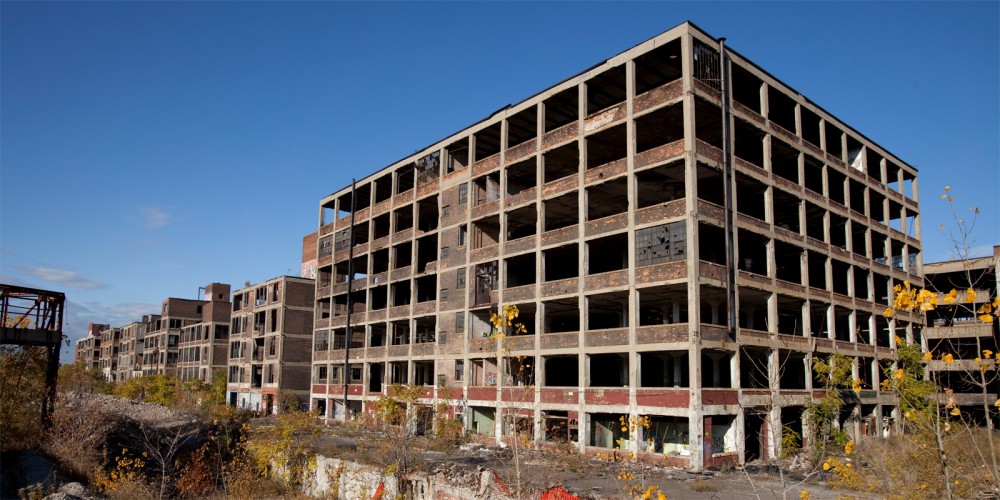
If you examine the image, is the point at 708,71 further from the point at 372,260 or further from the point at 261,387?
the point at 261,387

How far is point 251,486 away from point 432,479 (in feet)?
27.8

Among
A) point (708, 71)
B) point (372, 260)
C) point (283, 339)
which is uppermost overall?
point (708, 71)

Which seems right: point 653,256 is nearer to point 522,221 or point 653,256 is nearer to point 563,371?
point 522,221

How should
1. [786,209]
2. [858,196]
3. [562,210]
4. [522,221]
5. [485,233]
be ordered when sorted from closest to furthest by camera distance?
[562,210], [786,209], [522,221], [485,233], [858,196]

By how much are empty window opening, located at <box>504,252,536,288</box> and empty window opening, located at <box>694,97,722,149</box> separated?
1240 cm

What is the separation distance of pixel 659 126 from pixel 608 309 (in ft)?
37.2

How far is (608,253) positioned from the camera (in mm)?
41406

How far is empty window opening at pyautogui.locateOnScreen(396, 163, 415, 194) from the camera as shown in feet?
179

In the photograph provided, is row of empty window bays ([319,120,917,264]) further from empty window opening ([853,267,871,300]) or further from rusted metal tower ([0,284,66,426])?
rusted metal tower ([0,284,66,426])

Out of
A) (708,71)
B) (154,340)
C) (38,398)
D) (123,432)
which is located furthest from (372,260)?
(154,340)

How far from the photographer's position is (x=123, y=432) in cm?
4094

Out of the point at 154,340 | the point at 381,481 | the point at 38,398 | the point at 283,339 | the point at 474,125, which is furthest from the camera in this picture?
the point at 154,340

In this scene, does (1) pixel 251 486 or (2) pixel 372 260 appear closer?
(1) pixel 251 486

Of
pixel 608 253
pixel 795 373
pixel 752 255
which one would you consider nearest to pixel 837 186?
pixel 752 255
